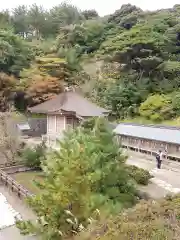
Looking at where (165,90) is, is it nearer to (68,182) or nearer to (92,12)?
(68,182)

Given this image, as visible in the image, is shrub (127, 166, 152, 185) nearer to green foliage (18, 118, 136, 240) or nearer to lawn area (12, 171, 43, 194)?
green foliage (18, 118, 136, 240)

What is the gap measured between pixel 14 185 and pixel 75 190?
802cm

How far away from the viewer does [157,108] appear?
2714cm

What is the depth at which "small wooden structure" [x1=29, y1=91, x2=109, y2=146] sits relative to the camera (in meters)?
23.9

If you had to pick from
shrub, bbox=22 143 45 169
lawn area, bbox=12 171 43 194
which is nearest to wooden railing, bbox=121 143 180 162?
shrub, bbox=22 143 45 169

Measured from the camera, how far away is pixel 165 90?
29.3 metres

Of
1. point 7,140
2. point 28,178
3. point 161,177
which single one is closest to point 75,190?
point 161,177

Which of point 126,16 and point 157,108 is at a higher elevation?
point 126,16

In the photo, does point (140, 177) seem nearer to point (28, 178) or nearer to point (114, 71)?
point (28, 178)

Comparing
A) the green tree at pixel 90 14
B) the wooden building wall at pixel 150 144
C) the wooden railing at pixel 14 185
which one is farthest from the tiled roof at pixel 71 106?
the green tree at pixel 90 14

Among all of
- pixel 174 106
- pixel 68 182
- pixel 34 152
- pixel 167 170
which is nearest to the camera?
pixel 68 182

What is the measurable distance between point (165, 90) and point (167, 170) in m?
12.6

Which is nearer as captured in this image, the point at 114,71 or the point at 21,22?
the point at 114,71

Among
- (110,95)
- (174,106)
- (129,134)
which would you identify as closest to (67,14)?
(110,95)
